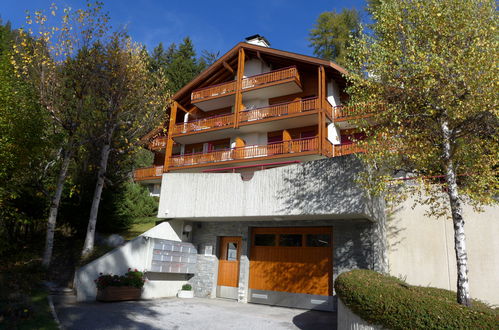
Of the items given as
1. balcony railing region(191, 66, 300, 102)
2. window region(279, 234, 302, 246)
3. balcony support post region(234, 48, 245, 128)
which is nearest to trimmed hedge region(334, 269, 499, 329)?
window region(279, 234, 302, 246)

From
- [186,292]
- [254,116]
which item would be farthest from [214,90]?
[186,292]

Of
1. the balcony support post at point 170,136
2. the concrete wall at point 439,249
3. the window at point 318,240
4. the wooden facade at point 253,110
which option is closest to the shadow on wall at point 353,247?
the window at point 318,240

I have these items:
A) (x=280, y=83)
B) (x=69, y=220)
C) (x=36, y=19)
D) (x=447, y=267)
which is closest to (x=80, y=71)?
(x=36, y=19)

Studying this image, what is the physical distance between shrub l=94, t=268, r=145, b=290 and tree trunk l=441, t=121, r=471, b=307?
9.78 m

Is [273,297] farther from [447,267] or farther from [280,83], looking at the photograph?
[280,83]

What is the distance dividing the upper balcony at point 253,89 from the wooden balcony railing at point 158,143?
400cm

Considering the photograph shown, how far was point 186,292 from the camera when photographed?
1423 cm

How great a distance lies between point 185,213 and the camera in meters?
14.4

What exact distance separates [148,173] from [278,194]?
16.7m

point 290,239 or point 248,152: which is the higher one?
point 248,152

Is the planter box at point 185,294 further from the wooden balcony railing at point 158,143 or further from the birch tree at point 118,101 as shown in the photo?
the wooden balcony railing at point 158,143

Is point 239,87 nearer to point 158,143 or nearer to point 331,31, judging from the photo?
point 158,143

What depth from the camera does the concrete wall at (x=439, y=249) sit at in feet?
33.5

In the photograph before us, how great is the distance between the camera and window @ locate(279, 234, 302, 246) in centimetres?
1337
